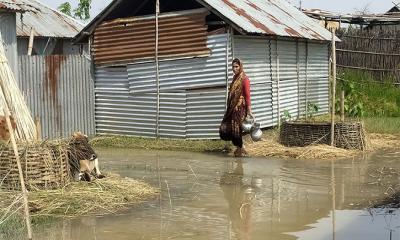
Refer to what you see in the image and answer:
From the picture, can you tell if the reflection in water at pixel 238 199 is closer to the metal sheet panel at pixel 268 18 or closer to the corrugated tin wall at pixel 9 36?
the metal sheet panel at pixel 268 18

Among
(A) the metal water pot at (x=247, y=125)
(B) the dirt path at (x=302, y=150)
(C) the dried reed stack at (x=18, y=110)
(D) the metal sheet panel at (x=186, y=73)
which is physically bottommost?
(B) the dirt path at (x=302, y=150)

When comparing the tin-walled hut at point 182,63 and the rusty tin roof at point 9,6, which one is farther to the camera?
the tin-walled hut at point 182,63

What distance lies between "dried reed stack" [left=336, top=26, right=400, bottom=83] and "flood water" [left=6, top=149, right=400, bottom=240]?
9.21 meters

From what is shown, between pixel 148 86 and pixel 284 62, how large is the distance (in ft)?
12.5

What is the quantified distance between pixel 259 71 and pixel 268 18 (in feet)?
5.07

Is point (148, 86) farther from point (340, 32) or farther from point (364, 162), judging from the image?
point (340, 32)

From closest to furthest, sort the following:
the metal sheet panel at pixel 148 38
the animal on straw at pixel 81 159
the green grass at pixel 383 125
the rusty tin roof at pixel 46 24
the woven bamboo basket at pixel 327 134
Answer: the animal on straw at pixel 81 159 < the woven bamboo basket at pixel 327 134 < the metal sheet panel at pixel 148 38 < the green grass at pixel 383 125 < the rusty tin roof at pixel 46 24

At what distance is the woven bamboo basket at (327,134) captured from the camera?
11.8m

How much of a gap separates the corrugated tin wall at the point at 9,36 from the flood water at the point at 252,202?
3353 mm

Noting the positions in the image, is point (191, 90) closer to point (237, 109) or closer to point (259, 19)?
point (237, 109)

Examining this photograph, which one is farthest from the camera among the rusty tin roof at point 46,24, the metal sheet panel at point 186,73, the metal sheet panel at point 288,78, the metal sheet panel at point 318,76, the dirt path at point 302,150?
the rusty tin roof at point 46,24

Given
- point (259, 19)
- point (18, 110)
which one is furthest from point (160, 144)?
point (18, 110)

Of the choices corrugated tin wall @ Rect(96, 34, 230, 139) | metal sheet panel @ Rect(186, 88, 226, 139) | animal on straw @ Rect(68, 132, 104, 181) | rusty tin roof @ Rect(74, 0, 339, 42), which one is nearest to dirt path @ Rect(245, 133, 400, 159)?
metal sheet panel @ Rect(186, 88, 226, 139)

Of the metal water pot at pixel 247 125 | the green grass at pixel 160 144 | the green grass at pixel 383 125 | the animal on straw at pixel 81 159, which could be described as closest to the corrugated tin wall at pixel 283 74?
the green grass at pixel 160 144
